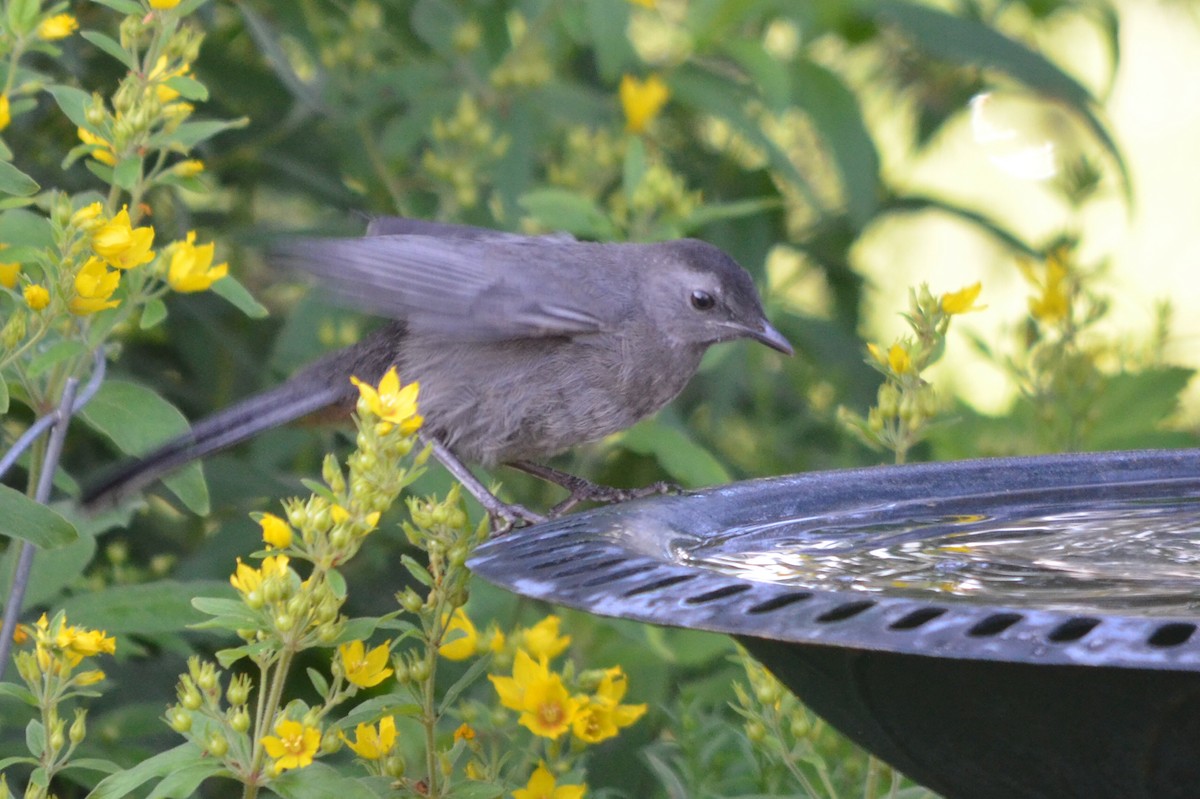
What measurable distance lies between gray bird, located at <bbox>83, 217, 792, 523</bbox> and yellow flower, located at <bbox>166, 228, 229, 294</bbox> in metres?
0.46

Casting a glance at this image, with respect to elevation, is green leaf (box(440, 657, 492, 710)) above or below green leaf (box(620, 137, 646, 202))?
below

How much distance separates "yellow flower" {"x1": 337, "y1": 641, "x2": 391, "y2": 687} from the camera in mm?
2381

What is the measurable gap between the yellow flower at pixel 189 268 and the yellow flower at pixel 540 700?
0.80 m

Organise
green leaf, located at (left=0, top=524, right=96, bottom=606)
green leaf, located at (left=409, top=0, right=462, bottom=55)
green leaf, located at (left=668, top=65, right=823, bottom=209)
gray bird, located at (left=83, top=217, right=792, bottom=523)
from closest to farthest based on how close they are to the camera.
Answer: green leaf, located at (left=0, top=524, right=96, bottom=606) < gray bird, located at (left=83, top=217, right=792, bottom=523) < green leaf, located at (left=409, top=0, right=462, bottom=55) < green leaf, located at (left=668, top=65, right=823, bottom=209)

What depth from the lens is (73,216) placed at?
247 centimetres

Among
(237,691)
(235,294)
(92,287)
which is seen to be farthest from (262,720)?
(235,294)

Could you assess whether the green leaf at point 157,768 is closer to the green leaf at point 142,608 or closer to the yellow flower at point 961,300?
the green leaf at point 142,608

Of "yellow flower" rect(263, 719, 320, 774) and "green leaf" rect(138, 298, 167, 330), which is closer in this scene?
"yellow flower" rect(263, 719, 320, 774)

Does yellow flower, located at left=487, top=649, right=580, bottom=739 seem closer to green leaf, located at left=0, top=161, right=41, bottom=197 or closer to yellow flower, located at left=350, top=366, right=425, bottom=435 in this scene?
yellow flower, located at left=350, top=366, right=425, bottom=435

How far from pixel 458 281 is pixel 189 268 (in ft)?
2.60

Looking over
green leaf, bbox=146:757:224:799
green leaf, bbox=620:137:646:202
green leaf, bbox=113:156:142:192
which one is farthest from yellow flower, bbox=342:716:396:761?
green leaf, bbox=620:137:646:202


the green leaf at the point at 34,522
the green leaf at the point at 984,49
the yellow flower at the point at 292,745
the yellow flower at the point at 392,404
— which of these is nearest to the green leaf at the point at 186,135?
the green leaf at the point at 34,522

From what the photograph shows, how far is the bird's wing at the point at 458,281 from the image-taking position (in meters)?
3.10

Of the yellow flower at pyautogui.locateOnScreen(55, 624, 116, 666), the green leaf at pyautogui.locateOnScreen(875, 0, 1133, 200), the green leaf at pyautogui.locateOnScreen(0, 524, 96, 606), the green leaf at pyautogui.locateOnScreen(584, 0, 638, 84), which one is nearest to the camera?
the yellow flower at pyautogui.locateOnScreen(55, 624, 116, 666)
